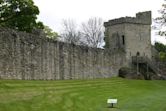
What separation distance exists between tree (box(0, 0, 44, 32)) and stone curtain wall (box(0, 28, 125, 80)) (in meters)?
8.69

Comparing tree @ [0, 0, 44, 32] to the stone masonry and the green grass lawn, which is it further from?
the green grass lawn

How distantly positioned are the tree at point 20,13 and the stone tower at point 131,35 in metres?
11.6

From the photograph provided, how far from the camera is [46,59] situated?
3322cm

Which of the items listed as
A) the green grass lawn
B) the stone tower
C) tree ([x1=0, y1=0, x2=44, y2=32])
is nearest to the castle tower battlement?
the stone tower

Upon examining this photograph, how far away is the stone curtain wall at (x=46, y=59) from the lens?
1089 inches

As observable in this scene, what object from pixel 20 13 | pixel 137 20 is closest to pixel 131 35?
pixel 137 20

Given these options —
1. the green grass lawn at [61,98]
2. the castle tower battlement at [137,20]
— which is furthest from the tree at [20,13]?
the green grass lawn at [61,98]

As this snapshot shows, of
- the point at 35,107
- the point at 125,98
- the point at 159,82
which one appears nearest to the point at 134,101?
the point at 125,98

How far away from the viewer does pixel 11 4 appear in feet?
157

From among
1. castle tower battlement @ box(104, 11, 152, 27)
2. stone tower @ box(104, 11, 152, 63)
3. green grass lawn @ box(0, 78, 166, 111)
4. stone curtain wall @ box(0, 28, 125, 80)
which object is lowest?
green grass lawn @ box(0, 78, 166, 111)

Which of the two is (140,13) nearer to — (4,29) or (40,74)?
(40,74)

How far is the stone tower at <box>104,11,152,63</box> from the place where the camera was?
54.5 m

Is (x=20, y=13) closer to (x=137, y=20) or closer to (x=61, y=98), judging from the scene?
(x=137, y=20)

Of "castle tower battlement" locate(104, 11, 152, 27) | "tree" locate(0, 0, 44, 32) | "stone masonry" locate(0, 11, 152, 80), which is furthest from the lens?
"castle tower battlement" locate(104, 11, 152, 27)
